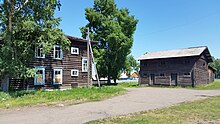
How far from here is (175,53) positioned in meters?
40.8

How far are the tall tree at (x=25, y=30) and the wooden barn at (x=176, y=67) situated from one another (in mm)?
24477

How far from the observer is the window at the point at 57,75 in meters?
25.8

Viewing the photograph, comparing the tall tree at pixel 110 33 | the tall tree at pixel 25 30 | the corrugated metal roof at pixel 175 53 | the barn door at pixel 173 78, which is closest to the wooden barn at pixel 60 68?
the tall tree at pixel 25 30

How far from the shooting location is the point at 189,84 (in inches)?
1470

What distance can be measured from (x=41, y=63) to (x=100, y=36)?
21622mm

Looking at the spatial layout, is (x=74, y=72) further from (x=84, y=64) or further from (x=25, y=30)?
(x=25, y=30)

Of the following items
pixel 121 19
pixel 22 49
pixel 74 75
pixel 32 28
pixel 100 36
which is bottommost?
pixel 74 75

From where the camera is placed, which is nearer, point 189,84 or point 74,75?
point 74,75

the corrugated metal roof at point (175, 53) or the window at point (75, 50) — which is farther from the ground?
the corrugated metal roof at point (175, 53)

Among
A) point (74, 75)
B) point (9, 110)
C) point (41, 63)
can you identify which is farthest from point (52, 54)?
point (9, 110)

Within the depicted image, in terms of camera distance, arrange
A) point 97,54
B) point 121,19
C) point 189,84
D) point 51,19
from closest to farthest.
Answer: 1. point 51,19
2. point 189,84
3. point 97,54
4. point 121,19

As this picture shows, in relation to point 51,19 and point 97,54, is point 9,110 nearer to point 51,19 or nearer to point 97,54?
point 51,19

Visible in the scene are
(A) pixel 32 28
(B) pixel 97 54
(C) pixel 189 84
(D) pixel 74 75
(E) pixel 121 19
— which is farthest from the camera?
(E) pixel 121 19

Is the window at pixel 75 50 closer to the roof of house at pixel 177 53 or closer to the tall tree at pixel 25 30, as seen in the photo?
the tall tree at pixel 25 30
